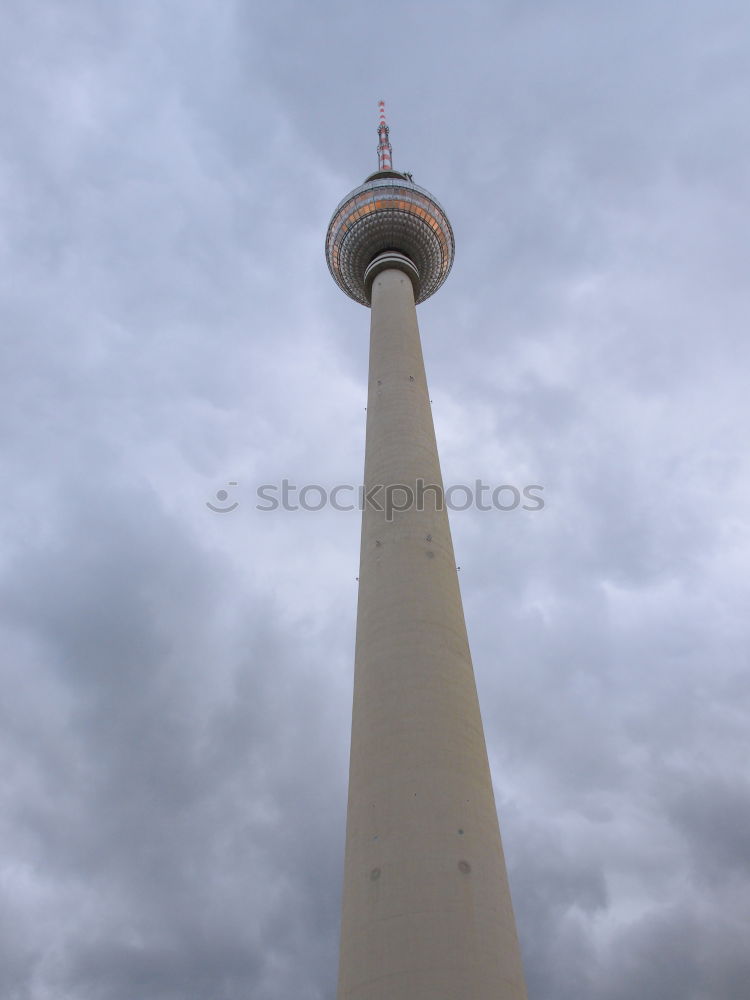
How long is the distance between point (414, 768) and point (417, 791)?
0.82m

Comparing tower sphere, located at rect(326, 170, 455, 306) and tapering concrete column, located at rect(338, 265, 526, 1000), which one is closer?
tapering concrete column, located at rect(338, 265, 526, 1000)

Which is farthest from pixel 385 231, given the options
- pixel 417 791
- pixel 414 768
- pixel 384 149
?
pixel 417 791

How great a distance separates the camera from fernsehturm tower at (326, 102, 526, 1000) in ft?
71.3

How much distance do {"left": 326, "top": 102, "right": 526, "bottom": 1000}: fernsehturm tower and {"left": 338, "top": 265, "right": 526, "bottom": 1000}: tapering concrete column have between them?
0.13ft

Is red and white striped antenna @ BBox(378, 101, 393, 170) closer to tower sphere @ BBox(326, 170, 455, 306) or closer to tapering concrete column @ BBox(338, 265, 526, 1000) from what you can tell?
tower sphere @ BBox(326, 170, 455, 306)

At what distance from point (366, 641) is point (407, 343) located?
21.3m

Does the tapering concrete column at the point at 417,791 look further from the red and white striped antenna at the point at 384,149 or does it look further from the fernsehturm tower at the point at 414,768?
the red and white striped antenna at the point at 384,149

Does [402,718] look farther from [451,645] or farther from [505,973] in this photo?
[505,973]

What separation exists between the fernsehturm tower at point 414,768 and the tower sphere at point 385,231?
1912 centimetres

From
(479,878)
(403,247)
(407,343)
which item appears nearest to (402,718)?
(479,878)

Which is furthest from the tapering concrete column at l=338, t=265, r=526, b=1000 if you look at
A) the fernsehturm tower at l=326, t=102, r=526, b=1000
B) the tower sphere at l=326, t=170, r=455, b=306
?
the tower sphere at l=326, t=170, r=455, b=306

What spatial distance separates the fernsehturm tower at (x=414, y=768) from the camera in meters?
21.7

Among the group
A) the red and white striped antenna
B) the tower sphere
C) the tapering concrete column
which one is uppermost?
the red and white striped antenna

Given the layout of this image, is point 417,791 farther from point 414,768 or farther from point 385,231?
point 385,231
